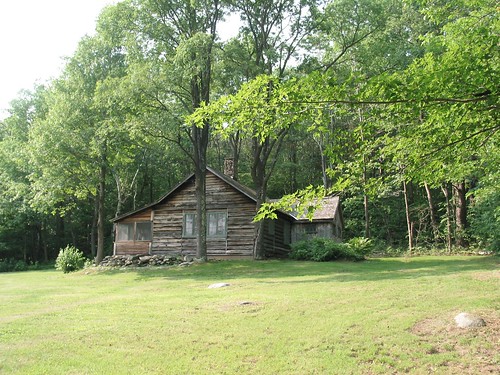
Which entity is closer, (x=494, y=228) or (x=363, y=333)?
(x=363, y=333)

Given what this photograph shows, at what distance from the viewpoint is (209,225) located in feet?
92.4

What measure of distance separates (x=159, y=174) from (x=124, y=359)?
44.9 meters

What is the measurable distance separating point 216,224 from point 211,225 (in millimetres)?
353

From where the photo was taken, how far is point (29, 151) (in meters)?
28.1

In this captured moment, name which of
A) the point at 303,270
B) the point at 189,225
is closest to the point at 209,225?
the point at 189,225

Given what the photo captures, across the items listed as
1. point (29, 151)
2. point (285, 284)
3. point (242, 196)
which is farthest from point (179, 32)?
point (285, 284)

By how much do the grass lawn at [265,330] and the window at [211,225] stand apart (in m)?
12.2

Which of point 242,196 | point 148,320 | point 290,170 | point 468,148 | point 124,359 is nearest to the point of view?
point 468,148

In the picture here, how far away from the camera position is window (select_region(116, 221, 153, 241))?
29.9 metres

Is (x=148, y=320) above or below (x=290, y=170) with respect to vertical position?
below

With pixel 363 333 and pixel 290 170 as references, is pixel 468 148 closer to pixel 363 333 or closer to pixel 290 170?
pixel 363 333

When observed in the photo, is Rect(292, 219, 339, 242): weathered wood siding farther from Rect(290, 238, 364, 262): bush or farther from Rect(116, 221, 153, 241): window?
Rect(116, 221, 153, 241): window

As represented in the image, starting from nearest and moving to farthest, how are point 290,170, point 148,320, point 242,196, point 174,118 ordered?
point 148,320 → point 174,118 → point 242,196 → point 290,170

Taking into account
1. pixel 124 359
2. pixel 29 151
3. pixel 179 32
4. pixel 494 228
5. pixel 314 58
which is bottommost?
pixel 124 359
